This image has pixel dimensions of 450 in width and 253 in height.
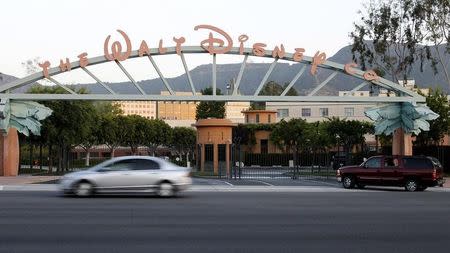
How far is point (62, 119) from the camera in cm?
5112

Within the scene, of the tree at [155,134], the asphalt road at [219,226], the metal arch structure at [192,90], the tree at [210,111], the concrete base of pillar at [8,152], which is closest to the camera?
the asphalt road at [219,226]

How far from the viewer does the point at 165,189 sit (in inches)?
969

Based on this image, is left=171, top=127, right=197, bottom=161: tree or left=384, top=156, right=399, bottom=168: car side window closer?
left=384, top=156, right=399, bottom=168: car side window

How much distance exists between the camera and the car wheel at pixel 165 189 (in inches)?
968

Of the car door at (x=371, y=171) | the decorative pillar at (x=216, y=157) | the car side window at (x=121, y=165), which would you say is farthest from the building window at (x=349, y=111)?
the car side window at (x=121, y=165)

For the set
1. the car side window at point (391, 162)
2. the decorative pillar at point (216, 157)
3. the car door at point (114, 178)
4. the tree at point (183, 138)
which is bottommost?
the car door at point (114, 178)

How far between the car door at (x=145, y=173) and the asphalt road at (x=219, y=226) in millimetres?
1199

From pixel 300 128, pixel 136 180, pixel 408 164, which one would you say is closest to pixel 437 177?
pixel 408 164

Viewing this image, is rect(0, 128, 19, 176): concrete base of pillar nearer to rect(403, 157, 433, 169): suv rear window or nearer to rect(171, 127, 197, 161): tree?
rect(403, 157, 433, 169): suv rear window

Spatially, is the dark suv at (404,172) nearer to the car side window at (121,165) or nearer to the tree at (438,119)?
the car side window at (121,165)

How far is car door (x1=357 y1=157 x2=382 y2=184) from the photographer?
31359 mm

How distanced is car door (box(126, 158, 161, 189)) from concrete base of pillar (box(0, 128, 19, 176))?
16.6 meters

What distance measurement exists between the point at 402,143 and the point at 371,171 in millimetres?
8378

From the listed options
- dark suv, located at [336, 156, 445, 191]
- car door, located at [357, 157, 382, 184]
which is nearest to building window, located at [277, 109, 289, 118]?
car door, located at [357, 157, 382, 184]
